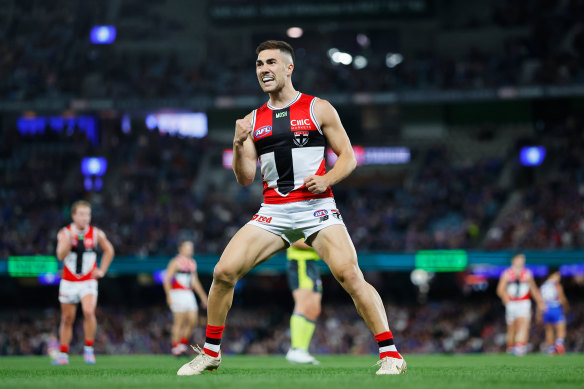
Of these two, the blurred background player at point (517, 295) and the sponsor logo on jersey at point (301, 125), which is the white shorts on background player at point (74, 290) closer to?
the sponsor logo on jersey at point (301, 125)

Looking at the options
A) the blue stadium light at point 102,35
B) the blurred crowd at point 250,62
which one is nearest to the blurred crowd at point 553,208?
the blurred crowd at point 250,62

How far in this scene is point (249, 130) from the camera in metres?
6.40

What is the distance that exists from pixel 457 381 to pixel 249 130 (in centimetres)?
249

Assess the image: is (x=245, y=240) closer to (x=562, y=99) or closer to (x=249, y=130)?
(x=249, y=130)

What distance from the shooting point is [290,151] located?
681 cm

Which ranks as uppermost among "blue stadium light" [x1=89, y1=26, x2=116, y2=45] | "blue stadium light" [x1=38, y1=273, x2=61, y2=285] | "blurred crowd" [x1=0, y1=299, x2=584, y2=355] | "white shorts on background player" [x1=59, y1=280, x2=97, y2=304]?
"blue stadium light" [x1=89, y1=26, x2=116, y2=45]

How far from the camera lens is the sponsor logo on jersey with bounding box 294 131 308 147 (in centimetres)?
681

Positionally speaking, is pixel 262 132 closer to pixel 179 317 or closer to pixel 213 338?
pixel 213 338

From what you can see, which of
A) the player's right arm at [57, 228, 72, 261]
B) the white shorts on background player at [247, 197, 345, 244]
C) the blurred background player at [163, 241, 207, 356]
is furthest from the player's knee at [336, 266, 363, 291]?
the blurred background player at [163, 241, 207, 356]

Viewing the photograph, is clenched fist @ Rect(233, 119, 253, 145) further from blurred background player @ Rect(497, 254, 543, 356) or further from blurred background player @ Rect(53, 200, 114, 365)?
blurred background player @ Rect(497, 254, 543, 356)

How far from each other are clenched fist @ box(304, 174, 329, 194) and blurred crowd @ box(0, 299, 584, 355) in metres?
20.5

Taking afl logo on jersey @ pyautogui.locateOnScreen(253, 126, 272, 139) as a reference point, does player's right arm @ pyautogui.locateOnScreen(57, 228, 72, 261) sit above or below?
below

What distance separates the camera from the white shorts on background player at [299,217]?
673cm

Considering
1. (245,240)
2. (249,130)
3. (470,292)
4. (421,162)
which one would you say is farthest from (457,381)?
(421,162)
